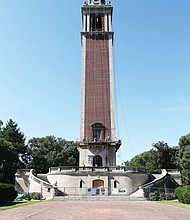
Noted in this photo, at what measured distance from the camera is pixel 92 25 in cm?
5522

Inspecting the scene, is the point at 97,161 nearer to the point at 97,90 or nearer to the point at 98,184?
the point at 98,184

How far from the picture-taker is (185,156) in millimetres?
49156

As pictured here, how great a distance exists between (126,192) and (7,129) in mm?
36039

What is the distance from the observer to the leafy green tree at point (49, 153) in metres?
64.7

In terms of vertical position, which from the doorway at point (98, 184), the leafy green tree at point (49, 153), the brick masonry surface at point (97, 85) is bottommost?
the doorway at point (98, 184)

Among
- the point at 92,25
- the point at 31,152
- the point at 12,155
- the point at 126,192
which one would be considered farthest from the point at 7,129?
the point at 126,192

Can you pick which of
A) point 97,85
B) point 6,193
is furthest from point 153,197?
point 97,85

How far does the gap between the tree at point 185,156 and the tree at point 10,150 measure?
30612 millimetres

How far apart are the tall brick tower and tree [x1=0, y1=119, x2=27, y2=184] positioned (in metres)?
13.2

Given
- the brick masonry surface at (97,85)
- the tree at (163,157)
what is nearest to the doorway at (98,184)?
the brick masonry surface at (97,85)

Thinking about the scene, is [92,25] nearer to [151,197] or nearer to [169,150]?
[169,150]

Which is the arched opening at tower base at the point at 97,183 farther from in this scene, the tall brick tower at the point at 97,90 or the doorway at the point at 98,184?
the tall brick tower at the point at 97,90

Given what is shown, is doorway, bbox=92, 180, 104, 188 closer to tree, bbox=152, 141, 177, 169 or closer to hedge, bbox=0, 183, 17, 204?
hedge, bbox=0, 183, 17, 204

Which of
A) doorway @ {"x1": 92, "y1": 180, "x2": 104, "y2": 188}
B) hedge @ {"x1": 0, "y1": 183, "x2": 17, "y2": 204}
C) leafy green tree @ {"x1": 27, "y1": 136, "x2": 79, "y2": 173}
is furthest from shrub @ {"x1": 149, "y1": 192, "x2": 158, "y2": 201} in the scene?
leafy green tree @ {"x1": 27, "y1": 136, "x2": 79, "y2": 173}
